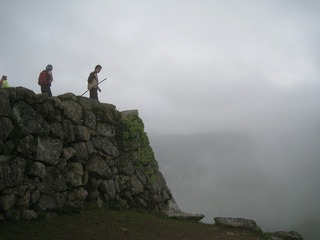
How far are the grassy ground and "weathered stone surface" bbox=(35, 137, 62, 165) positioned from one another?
8.63ft

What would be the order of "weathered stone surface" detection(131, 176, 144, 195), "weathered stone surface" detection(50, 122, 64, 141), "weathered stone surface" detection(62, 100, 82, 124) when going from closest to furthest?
"weathered stone surface" detection(50, 122, 64, 141) → "weathered stone surface" detection(62, 100, 82, 124) → "weathered stone surface" detection(131, 176, 144, 195)

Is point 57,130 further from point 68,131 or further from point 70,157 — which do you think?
point 70,157

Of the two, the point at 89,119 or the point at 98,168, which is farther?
the point at 89,119

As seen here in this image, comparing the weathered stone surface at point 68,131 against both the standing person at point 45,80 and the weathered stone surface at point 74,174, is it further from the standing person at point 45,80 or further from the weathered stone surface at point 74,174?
the standing person at point 45,80

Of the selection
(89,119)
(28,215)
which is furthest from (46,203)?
(89,119)

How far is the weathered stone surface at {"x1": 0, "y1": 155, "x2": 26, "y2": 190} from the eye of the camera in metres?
12.0

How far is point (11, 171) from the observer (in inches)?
487

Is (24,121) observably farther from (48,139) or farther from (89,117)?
(89,117)

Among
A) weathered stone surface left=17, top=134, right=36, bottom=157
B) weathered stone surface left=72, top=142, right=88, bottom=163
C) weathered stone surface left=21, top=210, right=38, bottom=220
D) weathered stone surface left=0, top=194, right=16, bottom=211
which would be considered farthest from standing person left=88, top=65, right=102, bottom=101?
weathered stone surface left=0, top=194, right=16, bottom=211

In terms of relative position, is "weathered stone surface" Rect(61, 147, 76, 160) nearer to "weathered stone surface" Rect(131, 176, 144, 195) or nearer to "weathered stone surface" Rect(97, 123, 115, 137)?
"weathered stone surface" Rect(97, 123, 115, 137)

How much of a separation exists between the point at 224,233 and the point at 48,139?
383 inches

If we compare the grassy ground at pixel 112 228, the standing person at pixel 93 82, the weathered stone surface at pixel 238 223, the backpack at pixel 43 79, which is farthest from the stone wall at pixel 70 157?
the weathered stone surface at pixel 238 223

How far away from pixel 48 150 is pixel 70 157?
1458 mm

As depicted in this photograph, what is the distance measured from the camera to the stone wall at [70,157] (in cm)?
1269
